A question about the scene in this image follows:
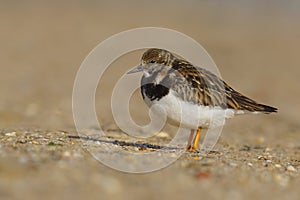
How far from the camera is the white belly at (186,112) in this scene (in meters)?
6.13

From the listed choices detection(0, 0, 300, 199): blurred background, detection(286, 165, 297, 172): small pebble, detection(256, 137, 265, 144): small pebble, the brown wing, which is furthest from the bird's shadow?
detection(256, 137, 265, 144): small pebble

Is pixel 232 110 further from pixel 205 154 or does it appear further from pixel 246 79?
pixel 246 79

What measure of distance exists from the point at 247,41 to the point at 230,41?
0.76 metres

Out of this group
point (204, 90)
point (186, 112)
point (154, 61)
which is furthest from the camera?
point (154, 61)

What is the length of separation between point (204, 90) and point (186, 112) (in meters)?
0.44

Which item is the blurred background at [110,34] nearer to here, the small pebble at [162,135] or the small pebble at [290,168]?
the small pebble at [162,135]

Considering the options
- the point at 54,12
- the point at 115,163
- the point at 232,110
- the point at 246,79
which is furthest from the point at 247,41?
the point at 115,163

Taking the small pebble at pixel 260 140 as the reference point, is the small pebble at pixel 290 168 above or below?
below

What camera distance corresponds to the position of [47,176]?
4695mm

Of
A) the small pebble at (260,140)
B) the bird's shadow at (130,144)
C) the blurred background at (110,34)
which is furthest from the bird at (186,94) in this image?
the blurred background at (110,34)

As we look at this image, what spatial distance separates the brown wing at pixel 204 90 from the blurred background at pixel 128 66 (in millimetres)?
1088

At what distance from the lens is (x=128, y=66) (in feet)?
57.6

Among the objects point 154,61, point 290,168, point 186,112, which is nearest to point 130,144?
point 154,61

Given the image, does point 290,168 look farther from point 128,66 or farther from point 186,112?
point 128,66
